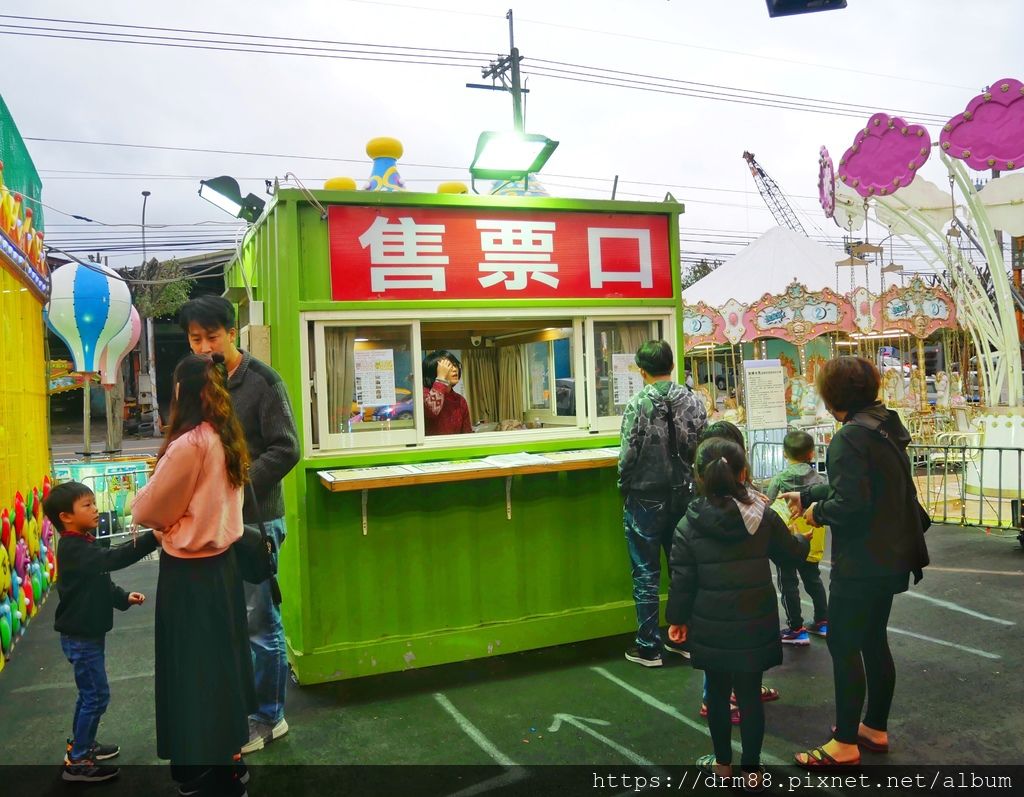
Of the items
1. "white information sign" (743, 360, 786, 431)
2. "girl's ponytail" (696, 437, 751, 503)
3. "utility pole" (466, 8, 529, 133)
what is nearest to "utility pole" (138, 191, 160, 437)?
"utility pole" (466, 8, 529, 133)

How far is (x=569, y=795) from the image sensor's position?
10.3ft

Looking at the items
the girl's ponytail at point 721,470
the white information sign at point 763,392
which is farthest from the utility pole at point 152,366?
the girl's ponytail at point 721,470

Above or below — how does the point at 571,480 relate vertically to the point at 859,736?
above

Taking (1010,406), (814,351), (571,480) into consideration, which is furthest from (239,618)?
(814,351)

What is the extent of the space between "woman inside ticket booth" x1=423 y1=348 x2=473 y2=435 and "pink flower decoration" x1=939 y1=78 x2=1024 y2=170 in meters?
5.87

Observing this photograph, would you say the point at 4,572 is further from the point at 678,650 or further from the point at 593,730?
the point at 678,650

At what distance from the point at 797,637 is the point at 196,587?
3.85 metres

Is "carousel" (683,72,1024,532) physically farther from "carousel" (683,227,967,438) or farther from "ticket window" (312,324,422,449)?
"ticket window" (312,324,422,449)

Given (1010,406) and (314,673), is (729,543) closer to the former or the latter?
(314,673)

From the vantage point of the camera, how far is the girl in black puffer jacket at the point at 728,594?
295 centimetres

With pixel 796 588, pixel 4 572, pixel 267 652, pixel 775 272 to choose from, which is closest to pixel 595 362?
pixel 796 588

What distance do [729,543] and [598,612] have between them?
2270mm

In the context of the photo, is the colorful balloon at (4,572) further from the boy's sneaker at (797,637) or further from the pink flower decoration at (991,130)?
the pink flower decoration at (991,130)

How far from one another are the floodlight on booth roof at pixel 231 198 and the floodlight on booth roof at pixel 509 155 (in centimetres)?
176
